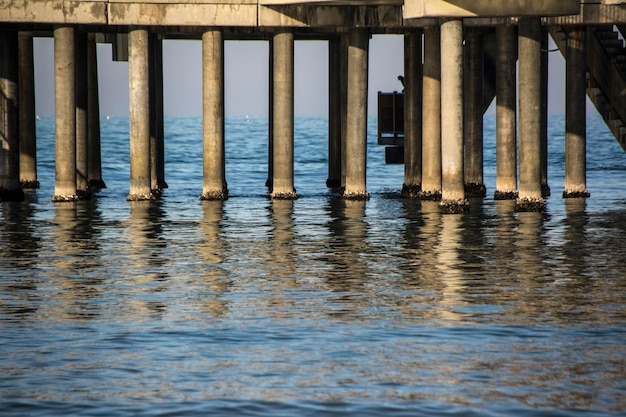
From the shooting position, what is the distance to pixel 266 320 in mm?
15398

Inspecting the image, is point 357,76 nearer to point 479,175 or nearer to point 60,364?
point 479,175

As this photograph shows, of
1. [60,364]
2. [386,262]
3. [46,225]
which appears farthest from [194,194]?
[60,364]

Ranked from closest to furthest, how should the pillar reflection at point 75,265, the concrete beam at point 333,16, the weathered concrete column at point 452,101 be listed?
the pillar reflection at point 75,265
the weathered concrete column at point 452,101
the concrete beam at point 333,16

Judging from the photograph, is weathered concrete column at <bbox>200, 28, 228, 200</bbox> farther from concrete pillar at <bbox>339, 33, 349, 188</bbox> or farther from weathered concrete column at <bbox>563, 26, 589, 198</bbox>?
weathered concrete column at <bbox>563, 26, 589, 198</bbox>

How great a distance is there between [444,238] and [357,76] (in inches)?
419

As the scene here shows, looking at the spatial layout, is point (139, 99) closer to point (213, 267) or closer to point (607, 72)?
point (607, 72)

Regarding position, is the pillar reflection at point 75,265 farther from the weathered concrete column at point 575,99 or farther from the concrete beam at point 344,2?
the weathered concrete column at point 575,99

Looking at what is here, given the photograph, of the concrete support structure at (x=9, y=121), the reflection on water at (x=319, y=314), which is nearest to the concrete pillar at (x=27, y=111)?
the concrete support structure at (x=9, y=121)

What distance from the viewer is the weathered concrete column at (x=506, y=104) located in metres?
34.7

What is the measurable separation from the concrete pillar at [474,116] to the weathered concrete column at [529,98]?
19.8 feet

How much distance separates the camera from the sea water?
458 inches

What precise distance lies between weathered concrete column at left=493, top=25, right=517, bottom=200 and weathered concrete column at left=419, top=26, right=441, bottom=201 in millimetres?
1553

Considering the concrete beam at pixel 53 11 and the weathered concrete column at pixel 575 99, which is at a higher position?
the concrete beam at pixel 53 11

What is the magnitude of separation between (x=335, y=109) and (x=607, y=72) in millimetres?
9391
